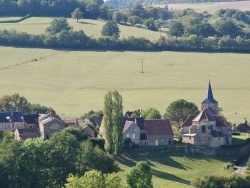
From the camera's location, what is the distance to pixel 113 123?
93.6 metres

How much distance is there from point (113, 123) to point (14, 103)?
83.5 feet

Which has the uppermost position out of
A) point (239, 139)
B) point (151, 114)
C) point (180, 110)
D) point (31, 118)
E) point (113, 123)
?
point (113, 123)

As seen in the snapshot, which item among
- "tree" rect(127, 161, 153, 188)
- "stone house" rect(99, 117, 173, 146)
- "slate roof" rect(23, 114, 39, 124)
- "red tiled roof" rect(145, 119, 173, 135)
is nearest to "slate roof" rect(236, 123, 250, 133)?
"red tiled roof" rect(145, 119, 173, 135)

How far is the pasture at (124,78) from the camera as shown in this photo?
12488 centimetres

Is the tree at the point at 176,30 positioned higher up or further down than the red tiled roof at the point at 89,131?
higher up

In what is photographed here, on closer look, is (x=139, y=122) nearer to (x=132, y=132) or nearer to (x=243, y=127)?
(x=132, y=132)

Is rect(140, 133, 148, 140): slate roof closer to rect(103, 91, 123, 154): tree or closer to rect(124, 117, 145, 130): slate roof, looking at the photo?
rect(124, 117, 145, 130): slate roof

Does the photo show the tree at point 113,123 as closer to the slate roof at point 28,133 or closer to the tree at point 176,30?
the slate roof at point 28,133

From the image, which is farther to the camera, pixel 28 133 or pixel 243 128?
pixel 243 128

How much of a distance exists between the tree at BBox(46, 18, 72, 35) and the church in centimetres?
6826

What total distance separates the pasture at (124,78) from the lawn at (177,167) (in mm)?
22608

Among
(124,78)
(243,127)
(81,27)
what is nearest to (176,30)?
(81,27)

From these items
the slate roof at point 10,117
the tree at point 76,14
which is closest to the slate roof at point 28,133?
the slate roof at point 10,117

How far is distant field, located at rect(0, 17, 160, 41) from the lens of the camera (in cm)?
16588
